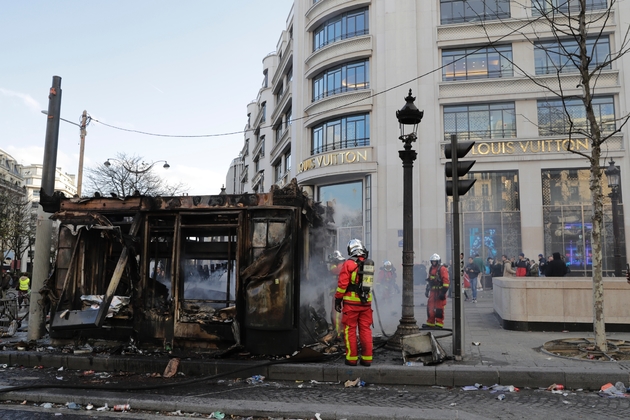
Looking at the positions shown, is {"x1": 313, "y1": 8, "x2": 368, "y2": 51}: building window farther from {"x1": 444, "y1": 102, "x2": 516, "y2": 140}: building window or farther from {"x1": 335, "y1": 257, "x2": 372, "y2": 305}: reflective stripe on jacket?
{"x1": 335, "y1": 257, "x2": 372, "y2": 305}: reflective stripe on jacket

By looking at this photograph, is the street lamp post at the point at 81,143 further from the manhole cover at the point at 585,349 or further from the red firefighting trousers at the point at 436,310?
the manhole cover at the point at 585,349

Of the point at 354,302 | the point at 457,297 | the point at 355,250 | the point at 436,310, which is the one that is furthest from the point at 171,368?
the point at 436,310

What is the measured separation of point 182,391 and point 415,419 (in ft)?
9.33

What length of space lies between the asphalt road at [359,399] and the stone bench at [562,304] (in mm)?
3839

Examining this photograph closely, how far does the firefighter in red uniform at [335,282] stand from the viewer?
8.30 metres

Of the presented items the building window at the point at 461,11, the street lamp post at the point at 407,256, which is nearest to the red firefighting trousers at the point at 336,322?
the street lamp post at the point at 407,256

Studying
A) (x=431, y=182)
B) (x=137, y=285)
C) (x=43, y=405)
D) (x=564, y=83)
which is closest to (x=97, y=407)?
(x=43, y=405)

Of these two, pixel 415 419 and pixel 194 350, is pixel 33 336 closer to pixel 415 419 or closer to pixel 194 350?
pixel 194 350

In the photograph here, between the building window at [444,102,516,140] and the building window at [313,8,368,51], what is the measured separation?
21.3ft

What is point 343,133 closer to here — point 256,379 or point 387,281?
point 387,281

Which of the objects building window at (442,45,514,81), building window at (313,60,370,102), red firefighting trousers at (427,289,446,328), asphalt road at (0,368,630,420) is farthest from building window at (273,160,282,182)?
asphalt road at (0,368,630,420)

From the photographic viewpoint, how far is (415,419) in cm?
459

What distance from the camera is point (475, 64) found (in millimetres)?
23797

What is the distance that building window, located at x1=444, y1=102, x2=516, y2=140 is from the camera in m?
23.2
